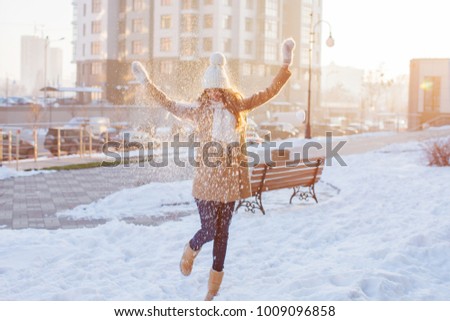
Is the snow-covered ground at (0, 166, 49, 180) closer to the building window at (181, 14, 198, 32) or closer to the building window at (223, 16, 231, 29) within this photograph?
the building window at (181, 14, 198, 32)

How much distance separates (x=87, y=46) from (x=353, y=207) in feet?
142

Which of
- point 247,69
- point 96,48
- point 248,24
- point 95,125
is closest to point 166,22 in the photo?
point 248,24

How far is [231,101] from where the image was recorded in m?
4.30

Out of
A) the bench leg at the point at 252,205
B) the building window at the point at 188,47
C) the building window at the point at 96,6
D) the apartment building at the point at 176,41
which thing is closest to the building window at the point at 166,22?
the apartment building at the point at 176,41

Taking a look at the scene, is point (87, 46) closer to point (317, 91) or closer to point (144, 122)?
point (144, 122)

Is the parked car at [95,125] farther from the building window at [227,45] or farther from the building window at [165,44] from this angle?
the building window at [227,45]

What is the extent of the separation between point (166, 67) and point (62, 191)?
39.6 metres

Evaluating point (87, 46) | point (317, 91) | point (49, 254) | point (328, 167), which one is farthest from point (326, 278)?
point (317, 91)

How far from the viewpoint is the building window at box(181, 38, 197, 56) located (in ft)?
162

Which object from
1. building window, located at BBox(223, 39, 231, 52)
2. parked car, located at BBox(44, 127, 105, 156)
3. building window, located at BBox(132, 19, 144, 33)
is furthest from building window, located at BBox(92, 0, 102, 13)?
parked car, located at BBox(44, 127, 105, 156)

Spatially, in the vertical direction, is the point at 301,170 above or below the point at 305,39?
below

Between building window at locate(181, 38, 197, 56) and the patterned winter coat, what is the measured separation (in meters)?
45.1

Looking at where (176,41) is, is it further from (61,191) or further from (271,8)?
(61,191)

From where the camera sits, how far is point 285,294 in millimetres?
4406
